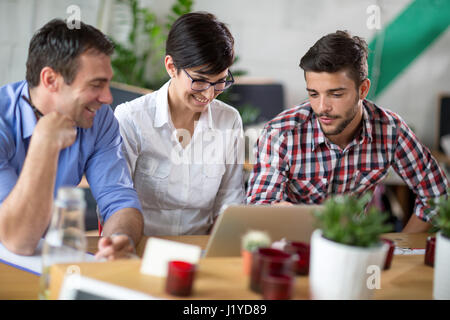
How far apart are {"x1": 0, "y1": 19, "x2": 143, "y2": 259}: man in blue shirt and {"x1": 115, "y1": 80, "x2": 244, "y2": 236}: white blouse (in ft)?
0.65

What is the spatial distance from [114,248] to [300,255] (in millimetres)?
419

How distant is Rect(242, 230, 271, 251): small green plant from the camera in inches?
37.3

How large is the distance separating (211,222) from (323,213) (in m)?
1.09

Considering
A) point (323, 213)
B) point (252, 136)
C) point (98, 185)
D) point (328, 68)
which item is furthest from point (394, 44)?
point (323, 213)

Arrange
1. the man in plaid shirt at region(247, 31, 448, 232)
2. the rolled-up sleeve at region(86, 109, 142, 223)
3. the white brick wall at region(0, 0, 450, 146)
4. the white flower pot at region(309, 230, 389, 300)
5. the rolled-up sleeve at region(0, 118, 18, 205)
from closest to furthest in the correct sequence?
1. the white flower pot at region(309, 230, 389, 300)
2. the rolled-up sleeve at region(0, 118, 18, 205)
3. the rolled-up sleeve at region(86, 109, 142, 223)
4. the man in plaid shirt at region(247, 31, 448, 232)
5. the white brick wall at region(0, 0, 450, 146)

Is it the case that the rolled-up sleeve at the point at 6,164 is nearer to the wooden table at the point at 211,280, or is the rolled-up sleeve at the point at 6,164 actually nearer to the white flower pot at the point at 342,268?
the wooden table at the point at 211,280

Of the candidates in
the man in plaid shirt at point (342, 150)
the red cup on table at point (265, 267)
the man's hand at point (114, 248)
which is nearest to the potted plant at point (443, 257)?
the red cup on table at point (265, 267)

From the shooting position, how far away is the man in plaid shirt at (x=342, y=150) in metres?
1.76

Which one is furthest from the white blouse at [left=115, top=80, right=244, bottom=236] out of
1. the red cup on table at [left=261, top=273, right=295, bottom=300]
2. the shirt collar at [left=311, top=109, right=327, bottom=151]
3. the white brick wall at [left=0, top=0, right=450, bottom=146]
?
the white brick wall at [left=0, top=0, right=450, bottom=146]

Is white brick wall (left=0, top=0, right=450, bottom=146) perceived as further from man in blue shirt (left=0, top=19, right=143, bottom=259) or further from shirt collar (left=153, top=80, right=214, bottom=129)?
man in blue shirt (left=0, top=19, right=143, bottom=259)

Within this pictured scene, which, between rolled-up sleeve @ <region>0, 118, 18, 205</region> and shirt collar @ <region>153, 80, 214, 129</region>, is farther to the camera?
shirt collar @ <region>153, 80, 214, 129</region>

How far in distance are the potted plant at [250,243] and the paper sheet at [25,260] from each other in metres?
0.37
